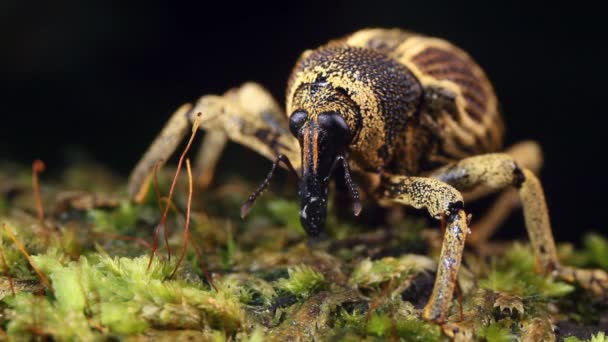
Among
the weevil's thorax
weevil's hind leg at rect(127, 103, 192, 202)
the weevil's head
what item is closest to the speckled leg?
weevil's hind leg at rect(127, 103, 192, 202)

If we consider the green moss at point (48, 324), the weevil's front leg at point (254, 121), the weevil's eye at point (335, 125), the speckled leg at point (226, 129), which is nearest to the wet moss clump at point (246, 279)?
the green moss at point (48, 324)

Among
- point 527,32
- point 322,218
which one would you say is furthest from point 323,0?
point 322,218

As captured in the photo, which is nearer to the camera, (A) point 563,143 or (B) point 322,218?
(B) point 322,218

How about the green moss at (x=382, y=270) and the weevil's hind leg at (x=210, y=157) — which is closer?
the green moss at (x=382, y=270)

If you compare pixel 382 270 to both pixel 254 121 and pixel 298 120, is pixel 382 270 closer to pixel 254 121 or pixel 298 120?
pixel 298 120

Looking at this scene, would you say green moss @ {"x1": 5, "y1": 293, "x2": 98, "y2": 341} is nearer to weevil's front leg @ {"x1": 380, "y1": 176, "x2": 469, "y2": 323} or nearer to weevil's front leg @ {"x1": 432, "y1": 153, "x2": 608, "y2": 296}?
weevil's front leg @ {"x1": 380, "y1": 176, "x2": 469, "y2": 323}

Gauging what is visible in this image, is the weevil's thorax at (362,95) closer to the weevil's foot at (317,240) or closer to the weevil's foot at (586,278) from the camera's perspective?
the weevil's foot at (317,240)

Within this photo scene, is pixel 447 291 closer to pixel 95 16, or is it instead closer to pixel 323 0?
pixel 323 0
